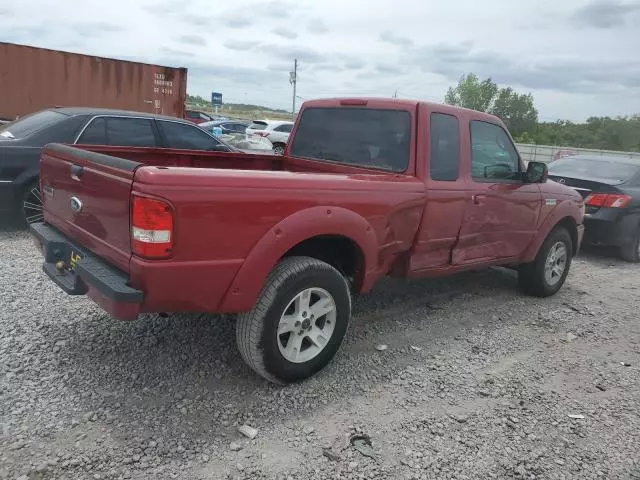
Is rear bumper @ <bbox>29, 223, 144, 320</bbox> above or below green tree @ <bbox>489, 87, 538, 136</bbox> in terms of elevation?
below

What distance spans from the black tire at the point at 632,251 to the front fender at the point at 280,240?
6081 millimetres

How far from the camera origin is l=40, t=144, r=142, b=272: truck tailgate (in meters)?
2.88

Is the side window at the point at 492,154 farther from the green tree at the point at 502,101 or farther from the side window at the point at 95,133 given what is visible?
the green tree at the point at 502,101

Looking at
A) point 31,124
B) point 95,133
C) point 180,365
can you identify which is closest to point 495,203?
point 180,365

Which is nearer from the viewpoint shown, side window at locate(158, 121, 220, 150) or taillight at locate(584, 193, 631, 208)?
side window at locate(158, 121, 220, 150)

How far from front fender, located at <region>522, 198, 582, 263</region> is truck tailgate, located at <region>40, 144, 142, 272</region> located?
3.88 metres

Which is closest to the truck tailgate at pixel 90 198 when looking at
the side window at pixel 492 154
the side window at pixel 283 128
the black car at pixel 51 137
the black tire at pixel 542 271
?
the black car at pixel 51 137

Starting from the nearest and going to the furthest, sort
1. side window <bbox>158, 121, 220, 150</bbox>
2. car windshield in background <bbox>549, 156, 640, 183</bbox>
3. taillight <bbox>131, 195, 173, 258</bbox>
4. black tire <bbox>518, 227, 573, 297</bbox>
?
1. taillight <bbox>131, 195, 173, 258</bbox>
2. black tire <bbox>518, 227, 573, 297</bbox>
3. side window <bbox>158, 121, 220, 150</bbox>
4. car windshield in background <bbox>549, 156, 640, 183</bbox>

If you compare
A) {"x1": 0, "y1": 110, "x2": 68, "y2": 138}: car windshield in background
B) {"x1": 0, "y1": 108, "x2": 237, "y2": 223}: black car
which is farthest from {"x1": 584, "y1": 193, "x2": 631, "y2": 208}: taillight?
{"x1": 0, "y1": 110, "x2": 68, "y2": 138}: car windshield in background

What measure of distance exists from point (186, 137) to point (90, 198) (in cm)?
438

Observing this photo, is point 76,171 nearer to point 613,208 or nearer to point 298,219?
point 298,219

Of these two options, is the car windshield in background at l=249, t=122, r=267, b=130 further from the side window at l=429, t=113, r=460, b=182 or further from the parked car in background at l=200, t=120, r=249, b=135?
the side window at l=429, t=113, r=460, b=182

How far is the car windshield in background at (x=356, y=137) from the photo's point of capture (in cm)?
412

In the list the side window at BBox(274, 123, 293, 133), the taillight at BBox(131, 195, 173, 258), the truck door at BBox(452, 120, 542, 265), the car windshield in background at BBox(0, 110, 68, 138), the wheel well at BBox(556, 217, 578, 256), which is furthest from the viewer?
the side window at BBox(274, 123, 293, 133)
